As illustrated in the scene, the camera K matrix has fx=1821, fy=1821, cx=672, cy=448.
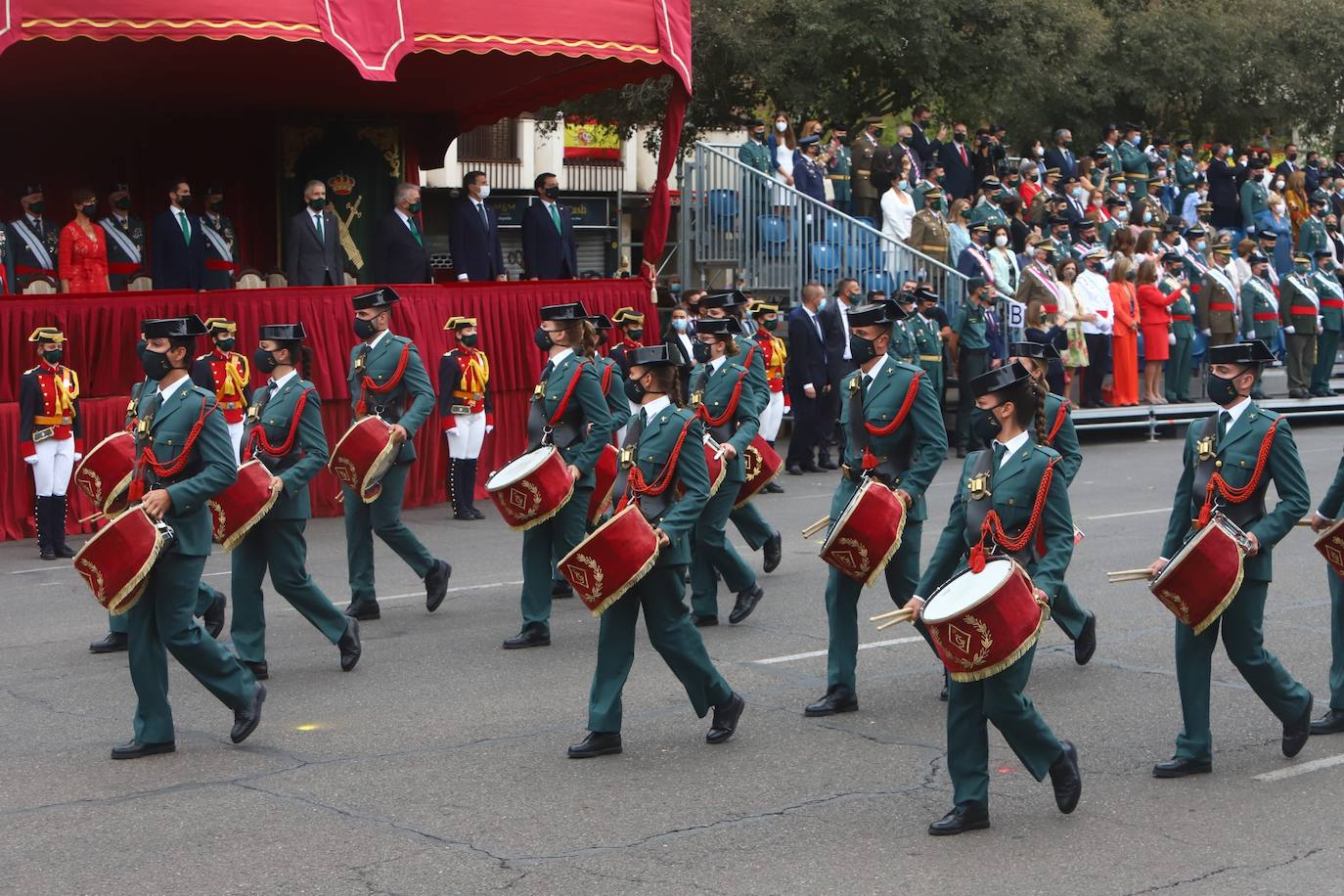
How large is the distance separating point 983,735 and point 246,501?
4294mm

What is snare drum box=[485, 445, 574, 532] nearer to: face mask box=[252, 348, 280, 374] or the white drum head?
face mask box=[252, 348, 280, 374]

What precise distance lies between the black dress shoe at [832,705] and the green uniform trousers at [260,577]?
2815 mm

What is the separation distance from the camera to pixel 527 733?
27.9ft

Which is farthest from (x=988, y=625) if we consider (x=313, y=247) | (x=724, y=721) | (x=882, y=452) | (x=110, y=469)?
(x=313, y=247)

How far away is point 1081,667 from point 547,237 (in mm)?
10728

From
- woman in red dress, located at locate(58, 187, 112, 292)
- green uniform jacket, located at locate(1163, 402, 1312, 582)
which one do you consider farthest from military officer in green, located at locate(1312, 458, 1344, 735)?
woman in red dress, located at locate(58, 187, 112, 292)

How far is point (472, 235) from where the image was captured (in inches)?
743

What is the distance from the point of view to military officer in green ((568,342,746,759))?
26.4ft

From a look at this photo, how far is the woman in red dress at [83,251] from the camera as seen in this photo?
17.4 meters

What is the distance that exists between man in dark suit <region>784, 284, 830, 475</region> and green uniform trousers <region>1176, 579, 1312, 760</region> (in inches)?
457

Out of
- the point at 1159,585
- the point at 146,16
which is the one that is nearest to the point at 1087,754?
the point at 1159,585

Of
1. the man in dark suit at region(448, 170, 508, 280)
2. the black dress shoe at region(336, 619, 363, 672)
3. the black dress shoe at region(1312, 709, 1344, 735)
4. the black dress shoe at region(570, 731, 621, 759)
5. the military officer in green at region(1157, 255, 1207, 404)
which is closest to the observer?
the black dress shoe at region(570, 731, 621, 759)

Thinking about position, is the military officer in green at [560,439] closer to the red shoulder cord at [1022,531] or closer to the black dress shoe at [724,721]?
the black dress shoe at [724,721]

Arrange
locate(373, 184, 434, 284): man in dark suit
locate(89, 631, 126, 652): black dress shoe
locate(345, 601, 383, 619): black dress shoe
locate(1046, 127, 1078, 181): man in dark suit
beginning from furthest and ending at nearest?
locate(1046, 127, 1078, 181): man in dark suit, locate(373, 184, 434, 284): man in dark suit, locate(345, 601, 383, 619): black dress shoe, locate(89, 631, 126, 652): black dress shoe
